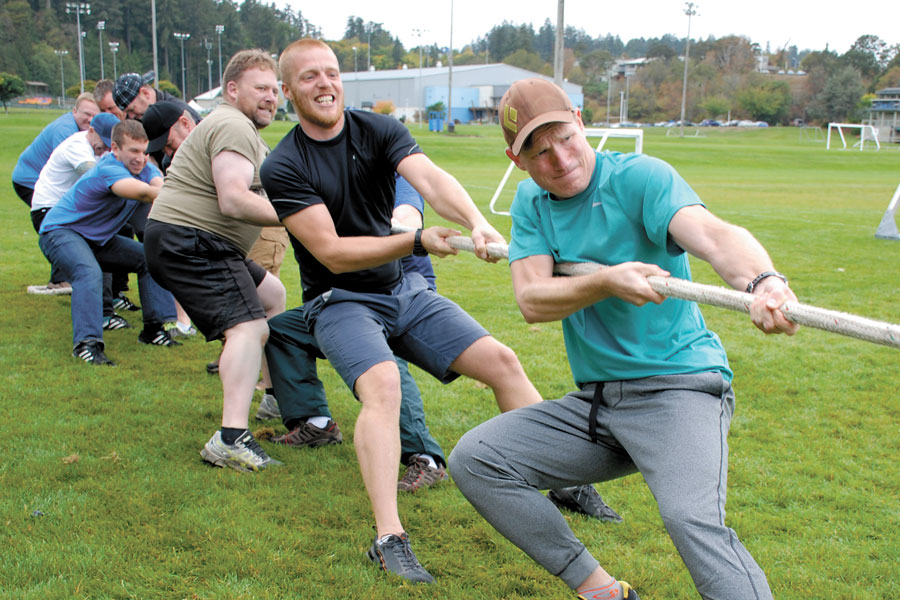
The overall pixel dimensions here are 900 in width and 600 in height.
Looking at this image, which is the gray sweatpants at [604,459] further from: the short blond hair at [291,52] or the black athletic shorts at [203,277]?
the black athletic shorts at [203,277]

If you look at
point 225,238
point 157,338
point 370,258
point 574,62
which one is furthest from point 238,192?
point 574,62

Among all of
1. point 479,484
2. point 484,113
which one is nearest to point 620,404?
point 479,484

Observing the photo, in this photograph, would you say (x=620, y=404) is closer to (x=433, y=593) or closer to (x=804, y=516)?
(x=433, y=593)

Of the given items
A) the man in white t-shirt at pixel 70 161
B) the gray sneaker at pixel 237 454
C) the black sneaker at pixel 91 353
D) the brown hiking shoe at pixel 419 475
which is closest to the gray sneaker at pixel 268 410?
the gray sneaker at pixel 237 454

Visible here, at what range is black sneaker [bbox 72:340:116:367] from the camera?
6.59 meters

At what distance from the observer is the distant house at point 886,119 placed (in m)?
77.6

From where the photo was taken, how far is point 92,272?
6848 mm

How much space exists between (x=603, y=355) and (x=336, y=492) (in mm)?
2006

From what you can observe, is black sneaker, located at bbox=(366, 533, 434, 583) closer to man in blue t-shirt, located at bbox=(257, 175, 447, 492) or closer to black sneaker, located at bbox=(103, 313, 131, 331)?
man in blue t-shirt, located at bbox=(257, 175, 447, 492)

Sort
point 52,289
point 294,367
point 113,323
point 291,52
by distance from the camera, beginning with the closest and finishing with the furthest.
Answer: point 291,52
point 294,367
point 113,323
point 52,289

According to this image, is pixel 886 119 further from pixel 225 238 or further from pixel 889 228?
pixel 225 238

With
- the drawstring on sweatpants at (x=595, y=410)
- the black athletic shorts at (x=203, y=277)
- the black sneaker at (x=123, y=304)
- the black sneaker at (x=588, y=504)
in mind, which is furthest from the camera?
the black sneaker at (x=123, y=304)

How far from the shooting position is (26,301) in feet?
28.9

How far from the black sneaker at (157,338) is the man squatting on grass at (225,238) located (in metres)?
2.53
